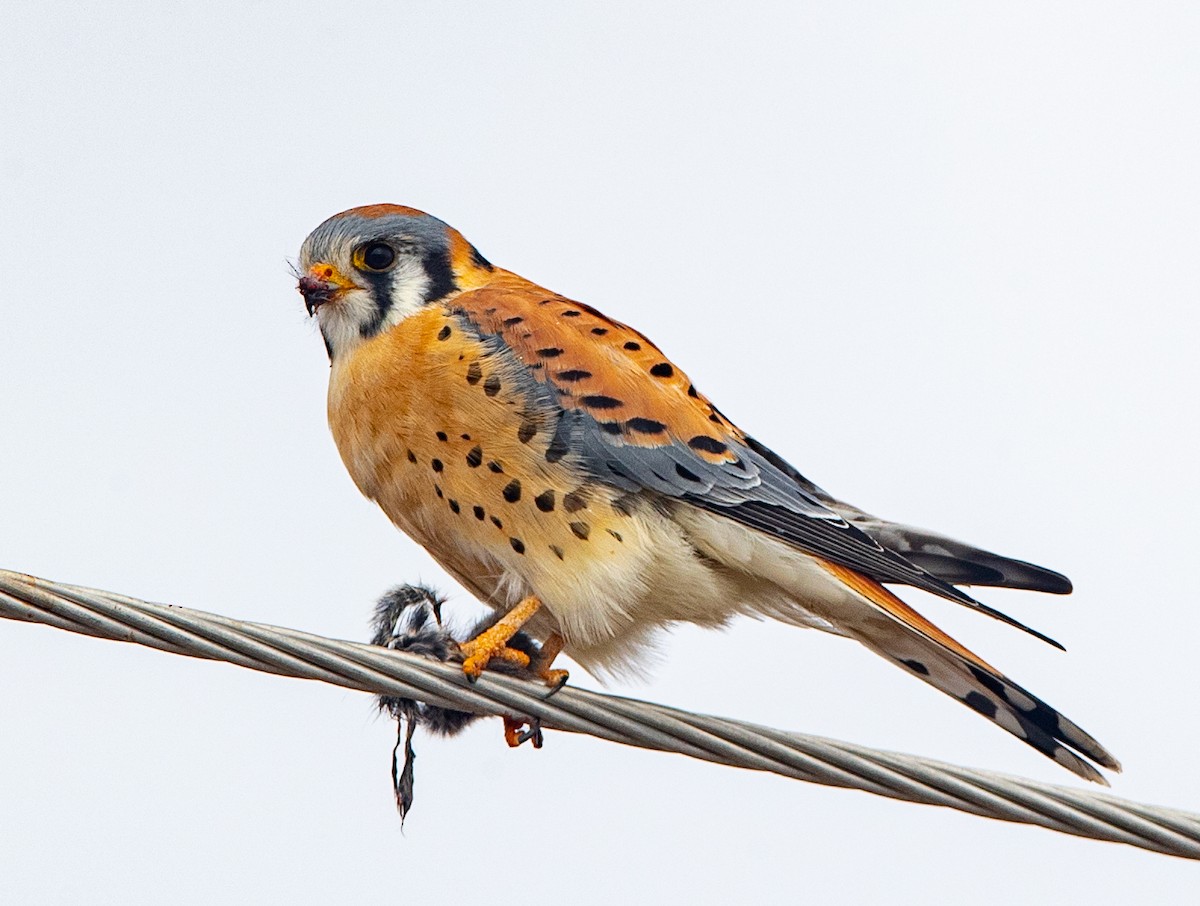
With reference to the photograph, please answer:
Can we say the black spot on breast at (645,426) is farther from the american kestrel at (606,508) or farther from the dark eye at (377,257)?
the dark eye at (377,257)

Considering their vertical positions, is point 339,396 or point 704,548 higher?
point 339,396

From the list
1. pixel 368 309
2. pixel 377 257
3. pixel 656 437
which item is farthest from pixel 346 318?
pixel 656 437

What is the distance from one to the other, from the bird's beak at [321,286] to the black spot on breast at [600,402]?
790 mm

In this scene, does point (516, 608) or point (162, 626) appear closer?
point (162, 626)

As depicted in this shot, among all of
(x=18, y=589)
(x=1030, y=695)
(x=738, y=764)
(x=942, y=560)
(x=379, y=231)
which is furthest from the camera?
(x=379, y=231)

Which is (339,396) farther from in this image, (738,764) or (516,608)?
(738,764)

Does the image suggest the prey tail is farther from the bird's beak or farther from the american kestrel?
the bird's beak

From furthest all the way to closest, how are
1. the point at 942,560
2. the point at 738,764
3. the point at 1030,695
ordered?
1. the point at 942,560
2. the point at 1030,695
3. the point at 738,764

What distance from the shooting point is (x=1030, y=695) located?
12.3ft

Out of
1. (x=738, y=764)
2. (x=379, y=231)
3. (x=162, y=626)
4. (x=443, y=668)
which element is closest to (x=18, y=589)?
(x=162, y=626)

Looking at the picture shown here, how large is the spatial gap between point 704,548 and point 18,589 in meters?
1.81

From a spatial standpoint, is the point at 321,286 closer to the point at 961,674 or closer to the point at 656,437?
the point at 656,437

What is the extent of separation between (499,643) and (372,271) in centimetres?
121

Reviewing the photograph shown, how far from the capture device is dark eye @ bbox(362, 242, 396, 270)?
444cm
